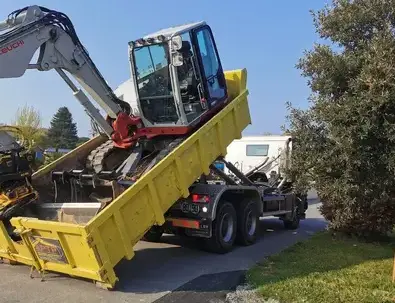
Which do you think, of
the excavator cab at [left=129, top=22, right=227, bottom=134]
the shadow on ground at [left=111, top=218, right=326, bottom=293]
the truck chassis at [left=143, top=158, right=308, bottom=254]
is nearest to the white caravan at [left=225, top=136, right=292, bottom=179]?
the truck chassis at [left=143, top=158, right=308, bottom=254]

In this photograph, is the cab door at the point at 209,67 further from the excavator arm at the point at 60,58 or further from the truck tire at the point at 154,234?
the truck tire at the point at 154,234

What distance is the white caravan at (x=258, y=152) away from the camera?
1349cm

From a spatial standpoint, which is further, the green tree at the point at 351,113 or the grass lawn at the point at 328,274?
the green tree at the point at 351,113

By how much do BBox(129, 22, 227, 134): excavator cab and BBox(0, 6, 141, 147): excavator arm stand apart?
0.52 meters

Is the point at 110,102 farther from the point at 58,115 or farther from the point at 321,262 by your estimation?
the point at 58,115

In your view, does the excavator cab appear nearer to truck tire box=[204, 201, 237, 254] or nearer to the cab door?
the cab door

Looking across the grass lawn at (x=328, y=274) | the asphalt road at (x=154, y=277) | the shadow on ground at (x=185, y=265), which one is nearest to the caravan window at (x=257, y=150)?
the shadow on ground at (x=185, y=265)

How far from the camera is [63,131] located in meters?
61.0

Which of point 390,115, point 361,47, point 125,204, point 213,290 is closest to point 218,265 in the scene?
point 213,290

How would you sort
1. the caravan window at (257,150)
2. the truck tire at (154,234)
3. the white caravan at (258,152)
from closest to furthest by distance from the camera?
1. the truck tire at (154,234)
2. the white caravan at (258,152)
3. the caravan window at (257,150)

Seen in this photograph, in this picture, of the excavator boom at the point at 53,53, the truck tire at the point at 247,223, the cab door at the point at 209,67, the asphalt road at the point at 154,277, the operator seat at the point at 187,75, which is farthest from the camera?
the truck tire at the point at 247,223

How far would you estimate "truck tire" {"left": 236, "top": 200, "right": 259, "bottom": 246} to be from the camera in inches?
382

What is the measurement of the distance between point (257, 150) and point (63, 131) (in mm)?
50203

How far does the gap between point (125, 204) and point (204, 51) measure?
4091 mm
